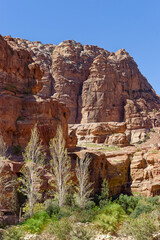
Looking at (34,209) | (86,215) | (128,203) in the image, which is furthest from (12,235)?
(128,203)

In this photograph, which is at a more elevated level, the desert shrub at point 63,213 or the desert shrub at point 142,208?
the desert shrub at point 63,213

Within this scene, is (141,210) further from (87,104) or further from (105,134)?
(87,104)

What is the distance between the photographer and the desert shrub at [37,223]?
15531 millimetres

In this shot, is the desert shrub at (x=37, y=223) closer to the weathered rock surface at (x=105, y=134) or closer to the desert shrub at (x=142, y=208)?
the desert shrub at (x=142, y=208)

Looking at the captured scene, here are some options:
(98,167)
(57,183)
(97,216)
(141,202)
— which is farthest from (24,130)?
(141,202)

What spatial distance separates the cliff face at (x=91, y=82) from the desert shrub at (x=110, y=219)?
5304 centimetres

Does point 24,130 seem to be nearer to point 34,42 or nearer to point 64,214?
point 64,214

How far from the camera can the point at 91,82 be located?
76.5 meters

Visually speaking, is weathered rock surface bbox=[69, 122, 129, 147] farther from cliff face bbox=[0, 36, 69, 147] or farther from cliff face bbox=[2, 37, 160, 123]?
cliff face bbox=[2, 37, 160, 123]

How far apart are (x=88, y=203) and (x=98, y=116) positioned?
51.5 metres

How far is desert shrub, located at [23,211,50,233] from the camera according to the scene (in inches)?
611

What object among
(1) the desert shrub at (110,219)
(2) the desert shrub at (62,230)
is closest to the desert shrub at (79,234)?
(2) the desert shrub at (62,230)

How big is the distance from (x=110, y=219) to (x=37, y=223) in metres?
5.61

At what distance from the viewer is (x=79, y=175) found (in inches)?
891
